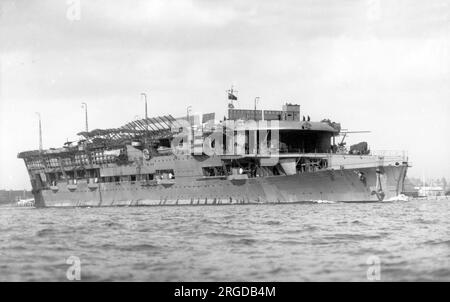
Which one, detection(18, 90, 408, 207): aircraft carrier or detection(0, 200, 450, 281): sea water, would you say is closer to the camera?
detection(0, 200, 450, 281): sea water

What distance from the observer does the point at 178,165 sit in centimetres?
6178

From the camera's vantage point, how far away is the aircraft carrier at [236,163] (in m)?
51.3

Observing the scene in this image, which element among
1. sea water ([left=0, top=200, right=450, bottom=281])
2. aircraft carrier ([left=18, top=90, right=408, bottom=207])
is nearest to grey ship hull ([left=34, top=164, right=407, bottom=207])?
aircraft carrier ([left=18, top=90, right=408, bottom=207])

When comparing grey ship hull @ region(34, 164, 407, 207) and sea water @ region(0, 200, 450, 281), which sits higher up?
sea water @ region(0, 200, 450, 281)

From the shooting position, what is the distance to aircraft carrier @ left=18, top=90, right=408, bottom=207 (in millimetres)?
51344

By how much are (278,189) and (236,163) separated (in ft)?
20.5

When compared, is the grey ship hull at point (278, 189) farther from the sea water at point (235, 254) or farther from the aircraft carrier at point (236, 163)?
the sea water at point (235, 254)

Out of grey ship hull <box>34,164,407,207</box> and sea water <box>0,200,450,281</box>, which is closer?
sea water <box>0,200,450,281</box>

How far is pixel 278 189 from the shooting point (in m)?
53.1

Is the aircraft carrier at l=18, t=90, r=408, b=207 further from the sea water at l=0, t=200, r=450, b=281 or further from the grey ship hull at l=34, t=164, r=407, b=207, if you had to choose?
the sea water at l=0, t=200, r=450, b=281

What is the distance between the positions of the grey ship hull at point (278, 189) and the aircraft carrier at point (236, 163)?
8 cm

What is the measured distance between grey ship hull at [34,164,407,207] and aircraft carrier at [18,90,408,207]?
0.26 ft

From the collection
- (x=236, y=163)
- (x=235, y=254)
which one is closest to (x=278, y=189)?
(x=236, y=163)
